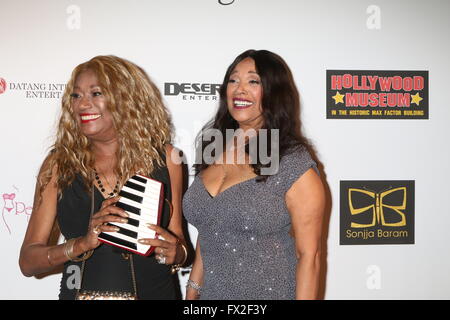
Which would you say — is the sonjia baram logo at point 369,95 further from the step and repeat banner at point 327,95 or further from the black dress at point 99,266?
the black dress at point 99,266

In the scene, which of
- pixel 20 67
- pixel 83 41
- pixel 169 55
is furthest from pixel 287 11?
pixel 20 67

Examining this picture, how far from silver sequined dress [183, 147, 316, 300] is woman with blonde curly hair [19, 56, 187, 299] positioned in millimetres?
177

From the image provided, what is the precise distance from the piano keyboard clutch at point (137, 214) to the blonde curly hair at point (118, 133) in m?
0.22

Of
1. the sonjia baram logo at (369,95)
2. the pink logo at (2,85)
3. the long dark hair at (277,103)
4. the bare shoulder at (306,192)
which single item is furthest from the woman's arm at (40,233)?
the sonjia baram logo at (369,95)

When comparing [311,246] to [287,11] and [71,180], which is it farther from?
[287,11]

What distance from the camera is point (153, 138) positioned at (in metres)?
2.00

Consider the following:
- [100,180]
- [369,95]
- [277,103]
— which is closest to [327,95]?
[369,95]

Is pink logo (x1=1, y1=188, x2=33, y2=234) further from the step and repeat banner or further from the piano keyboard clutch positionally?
the piano keyboard clutch

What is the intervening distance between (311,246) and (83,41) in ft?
6.10

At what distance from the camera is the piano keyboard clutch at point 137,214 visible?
158 cm

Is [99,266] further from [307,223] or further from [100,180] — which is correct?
[307,223]

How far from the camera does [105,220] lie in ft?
5.13

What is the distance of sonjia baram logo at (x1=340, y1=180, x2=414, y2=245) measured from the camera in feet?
9.49

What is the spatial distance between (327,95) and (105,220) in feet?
5.84
